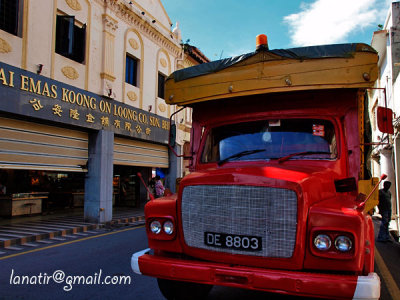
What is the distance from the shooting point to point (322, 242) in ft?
8.86

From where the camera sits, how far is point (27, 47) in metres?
9.23

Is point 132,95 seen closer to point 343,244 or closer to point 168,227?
point 168,227

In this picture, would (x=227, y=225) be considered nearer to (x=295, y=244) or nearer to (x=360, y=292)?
(x=295, y=244)

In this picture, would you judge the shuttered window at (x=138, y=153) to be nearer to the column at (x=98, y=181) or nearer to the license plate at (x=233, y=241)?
the column at (x=98, y=181)

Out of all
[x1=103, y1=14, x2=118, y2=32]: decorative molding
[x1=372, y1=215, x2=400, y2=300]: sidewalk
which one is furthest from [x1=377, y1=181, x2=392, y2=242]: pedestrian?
[x1=103, y1=14, x2=118, y2=32]: decorative molding

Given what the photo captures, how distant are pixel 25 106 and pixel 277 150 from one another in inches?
306

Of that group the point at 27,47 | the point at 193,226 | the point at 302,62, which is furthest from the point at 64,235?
the point at 302,62

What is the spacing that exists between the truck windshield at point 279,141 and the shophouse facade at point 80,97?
7.01 metres

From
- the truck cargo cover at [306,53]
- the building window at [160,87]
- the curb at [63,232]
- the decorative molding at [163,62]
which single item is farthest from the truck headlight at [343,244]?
the decorative molding at [163,62]

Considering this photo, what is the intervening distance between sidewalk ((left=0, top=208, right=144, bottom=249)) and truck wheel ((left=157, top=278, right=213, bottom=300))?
5.67 m

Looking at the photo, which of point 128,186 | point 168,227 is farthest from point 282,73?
point 128,186

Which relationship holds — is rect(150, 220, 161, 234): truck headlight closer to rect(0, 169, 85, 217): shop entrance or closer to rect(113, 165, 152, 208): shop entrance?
rect(0, 169, 85, 217): shop entrance

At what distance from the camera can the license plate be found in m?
2.87

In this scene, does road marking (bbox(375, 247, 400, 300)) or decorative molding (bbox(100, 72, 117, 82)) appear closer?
road marking (bbox(375, 247, 400, 300))
